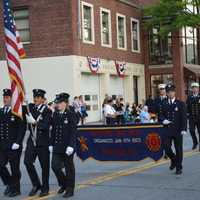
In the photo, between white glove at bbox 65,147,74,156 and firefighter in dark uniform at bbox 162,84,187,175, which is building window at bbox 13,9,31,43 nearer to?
firefighter in dark uniform at bbox 162,84,187,175

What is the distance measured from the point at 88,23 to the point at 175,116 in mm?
23409

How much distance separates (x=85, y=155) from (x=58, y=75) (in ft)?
65.4

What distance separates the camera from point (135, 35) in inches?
1666

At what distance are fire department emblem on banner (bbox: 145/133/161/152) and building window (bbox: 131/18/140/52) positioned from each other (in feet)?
94.8

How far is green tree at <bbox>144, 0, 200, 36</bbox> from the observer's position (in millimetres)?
38750

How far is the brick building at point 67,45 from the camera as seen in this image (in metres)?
33.4

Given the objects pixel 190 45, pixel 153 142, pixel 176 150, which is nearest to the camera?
pixel 176 150

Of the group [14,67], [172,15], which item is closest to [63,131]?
[14,67]

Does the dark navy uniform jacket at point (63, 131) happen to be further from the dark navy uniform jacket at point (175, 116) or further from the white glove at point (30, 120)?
the dark navy uniform jacket at point (175, 116)

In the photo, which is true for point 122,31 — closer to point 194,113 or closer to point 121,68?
point 121,68

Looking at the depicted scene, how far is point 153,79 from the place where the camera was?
145ft

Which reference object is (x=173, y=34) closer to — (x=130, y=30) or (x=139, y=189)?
(x=130, y=30)

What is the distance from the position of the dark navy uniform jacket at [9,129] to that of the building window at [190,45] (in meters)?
35.3

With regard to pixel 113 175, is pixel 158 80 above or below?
above
